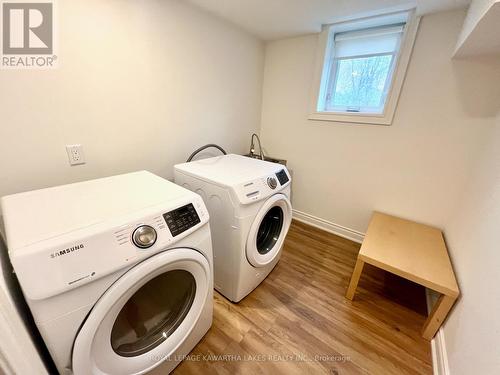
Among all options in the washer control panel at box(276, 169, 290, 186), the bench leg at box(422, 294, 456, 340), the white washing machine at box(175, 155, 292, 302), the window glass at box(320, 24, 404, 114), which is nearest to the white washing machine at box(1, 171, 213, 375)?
the white washing machine at box(175, 155, 292, 302)

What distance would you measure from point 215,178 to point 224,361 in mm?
978

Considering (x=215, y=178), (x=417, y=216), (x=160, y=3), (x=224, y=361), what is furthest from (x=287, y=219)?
(x=160, y=3)

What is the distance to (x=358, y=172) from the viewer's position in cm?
193

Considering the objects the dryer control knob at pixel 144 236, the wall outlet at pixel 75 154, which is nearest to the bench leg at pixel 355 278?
the dryer control knob at pixel 144 236

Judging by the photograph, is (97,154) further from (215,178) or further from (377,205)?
(377,205)

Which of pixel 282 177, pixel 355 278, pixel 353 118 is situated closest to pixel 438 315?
pixel 355 278

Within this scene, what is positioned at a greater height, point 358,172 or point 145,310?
point 358,172

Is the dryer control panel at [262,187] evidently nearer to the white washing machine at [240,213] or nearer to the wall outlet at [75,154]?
the white washing machine at [240,213]

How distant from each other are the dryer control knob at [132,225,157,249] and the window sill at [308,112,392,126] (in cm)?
183

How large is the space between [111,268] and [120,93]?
43.4 inches

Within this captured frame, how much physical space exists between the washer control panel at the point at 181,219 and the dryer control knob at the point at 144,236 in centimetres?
6

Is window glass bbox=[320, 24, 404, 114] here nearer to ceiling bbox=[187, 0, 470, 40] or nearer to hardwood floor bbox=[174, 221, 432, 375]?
ceiling bbox=[187, 0, 470, 40]

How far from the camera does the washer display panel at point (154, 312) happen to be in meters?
0.84

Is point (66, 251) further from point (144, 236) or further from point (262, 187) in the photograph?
point (262, 187)
